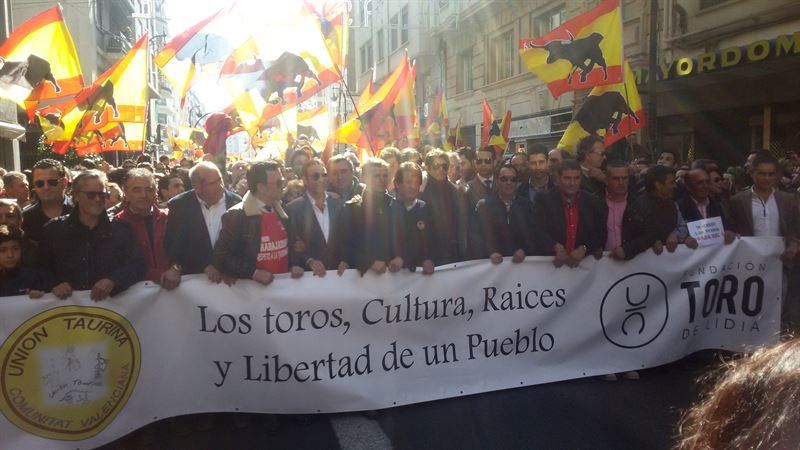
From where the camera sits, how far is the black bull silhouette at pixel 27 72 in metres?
7.32

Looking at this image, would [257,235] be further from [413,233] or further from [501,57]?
[501,57]

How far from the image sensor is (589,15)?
771 centimetres

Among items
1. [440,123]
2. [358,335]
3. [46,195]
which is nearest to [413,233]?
[358,335]

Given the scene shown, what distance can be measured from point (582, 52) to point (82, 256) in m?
5.95

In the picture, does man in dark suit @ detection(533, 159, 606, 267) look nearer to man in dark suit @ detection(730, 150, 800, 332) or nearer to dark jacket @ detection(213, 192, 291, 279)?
man in dark suit @ detection(730, 150, 800, 332)

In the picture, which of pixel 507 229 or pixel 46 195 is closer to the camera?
pixel 46 195

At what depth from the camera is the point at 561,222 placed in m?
5.11

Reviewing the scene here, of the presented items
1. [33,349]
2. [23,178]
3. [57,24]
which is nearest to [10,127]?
[57,24]

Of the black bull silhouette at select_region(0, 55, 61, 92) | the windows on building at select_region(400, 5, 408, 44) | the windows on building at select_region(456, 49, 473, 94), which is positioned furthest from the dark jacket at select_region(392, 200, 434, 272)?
the windows on building at select_region(400, 5, 408, 44)

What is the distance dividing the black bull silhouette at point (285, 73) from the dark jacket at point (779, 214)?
554 centimetres

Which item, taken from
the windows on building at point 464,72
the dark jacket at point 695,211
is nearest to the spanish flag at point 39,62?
the dark jacket at point 695,211

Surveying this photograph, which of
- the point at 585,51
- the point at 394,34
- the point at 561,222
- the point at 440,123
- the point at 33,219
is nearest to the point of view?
the point at 33,219

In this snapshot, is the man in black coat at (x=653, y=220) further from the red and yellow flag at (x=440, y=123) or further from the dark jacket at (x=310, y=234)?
the red and yellow flag at (x=440, y=123)

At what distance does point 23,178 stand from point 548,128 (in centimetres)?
1542
